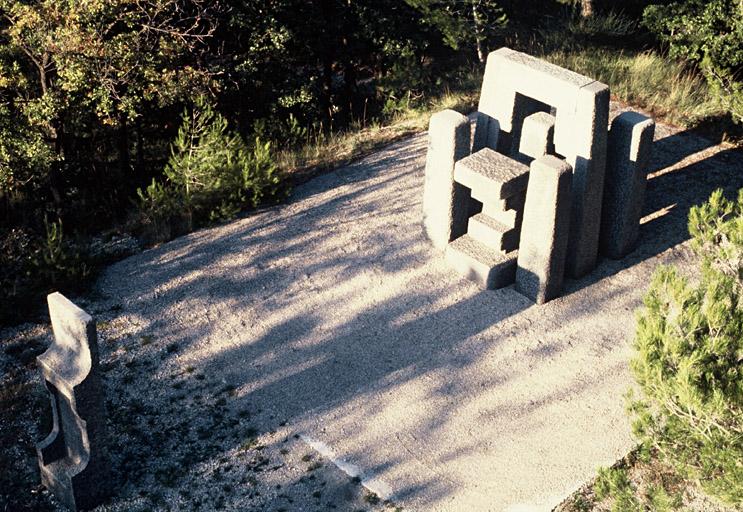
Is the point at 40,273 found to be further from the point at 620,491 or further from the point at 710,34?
the point at 710,34

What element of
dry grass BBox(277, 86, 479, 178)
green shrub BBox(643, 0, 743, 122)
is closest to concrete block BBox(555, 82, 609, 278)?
dry grass BBox(277, 86, 479, 178)

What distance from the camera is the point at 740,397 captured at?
20.9ft

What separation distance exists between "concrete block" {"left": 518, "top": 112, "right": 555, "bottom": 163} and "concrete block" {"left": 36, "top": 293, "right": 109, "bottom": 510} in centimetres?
512

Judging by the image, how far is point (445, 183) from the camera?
35.6 feet

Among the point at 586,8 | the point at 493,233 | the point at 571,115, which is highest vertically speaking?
the point at 571,115

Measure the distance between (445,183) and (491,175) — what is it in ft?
2.21

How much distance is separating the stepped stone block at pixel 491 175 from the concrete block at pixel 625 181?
3.44 feet

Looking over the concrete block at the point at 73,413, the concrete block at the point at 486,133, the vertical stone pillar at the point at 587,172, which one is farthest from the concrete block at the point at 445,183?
the concrete block at the point at 73,413

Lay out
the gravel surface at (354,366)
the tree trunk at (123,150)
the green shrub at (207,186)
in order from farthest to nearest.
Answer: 1. the tree trunk at (123,150)
2. the green shrub at (207,186)
3. the gravel surface at (354,366)

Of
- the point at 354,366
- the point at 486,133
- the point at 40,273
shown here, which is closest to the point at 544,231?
the point at 486,133

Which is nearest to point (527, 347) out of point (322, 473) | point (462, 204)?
point (462, 204)

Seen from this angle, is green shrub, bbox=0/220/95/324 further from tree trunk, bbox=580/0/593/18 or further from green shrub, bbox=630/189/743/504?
tree trunk, bbox=580/0/593/18

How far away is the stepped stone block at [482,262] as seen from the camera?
10695 millimetres

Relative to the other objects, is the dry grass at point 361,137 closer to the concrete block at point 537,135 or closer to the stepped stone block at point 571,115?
the stepped stone block at point 571,115
